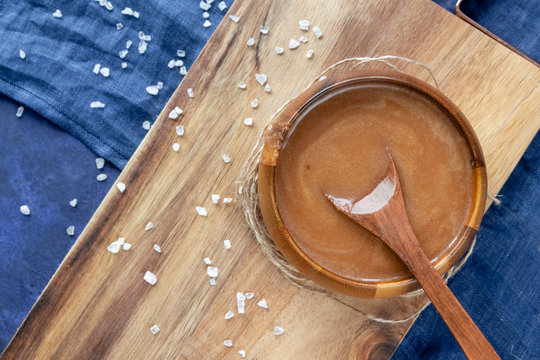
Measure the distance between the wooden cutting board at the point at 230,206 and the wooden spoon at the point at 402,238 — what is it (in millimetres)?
119

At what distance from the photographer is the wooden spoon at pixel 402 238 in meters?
0.47

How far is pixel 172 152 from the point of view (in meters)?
0.59

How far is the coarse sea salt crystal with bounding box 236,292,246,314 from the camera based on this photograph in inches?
23.2

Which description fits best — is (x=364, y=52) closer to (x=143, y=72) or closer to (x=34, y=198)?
(x=143, y=72)

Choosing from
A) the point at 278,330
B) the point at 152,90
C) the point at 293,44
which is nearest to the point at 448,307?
the point at 278,330

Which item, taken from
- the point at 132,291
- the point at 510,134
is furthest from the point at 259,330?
the point at 510,134

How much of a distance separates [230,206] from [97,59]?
0.40 m

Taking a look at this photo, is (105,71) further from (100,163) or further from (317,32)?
(317,32)

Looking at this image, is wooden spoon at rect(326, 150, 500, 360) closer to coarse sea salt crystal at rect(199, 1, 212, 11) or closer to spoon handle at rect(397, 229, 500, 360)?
spoon handle at rect(397, 229, 500, 360)

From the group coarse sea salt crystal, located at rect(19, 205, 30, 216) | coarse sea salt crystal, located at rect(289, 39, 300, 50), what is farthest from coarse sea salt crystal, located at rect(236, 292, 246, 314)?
coarse sea salt crystal, located at rect(19, 205, 30, 216)

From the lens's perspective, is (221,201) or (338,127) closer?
(338,127)

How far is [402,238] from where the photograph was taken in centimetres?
49

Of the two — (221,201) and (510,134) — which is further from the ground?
(510,134)

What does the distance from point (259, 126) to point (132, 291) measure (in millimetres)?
264
